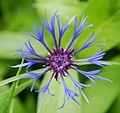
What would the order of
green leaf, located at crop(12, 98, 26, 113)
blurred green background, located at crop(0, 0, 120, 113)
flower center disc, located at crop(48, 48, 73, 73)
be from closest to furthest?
flower center disc, located at crop(48, 48, 73, 73)
blurred green background, located at crop(0, 0, 120, 113)
green leaf, located at crop(12, 98, 26, 113)

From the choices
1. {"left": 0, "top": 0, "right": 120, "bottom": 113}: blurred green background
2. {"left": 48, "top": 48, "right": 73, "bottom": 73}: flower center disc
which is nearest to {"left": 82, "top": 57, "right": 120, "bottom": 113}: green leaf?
{"left": 0, "top": 0, "right": 120, "bottom": 113}: blurred green background

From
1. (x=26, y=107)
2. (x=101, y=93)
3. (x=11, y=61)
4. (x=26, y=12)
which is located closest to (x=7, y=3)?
(x=26, y=12)

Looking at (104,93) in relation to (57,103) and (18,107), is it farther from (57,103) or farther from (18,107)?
(18,107)

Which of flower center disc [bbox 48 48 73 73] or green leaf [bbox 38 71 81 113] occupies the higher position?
flower center disc [bbox 48 48 73 73]

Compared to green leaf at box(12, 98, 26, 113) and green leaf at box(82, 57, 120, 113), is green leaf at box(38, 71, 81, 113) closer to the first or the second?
green leaf at box(82, 57, 120, 113)

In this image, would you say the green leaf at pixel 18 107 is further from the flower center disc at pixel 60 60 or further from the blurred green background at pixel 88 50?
the flower center disc at pixel 60 60

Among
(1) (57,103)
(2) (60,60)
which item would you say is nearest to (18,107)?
(1) (57,103)
